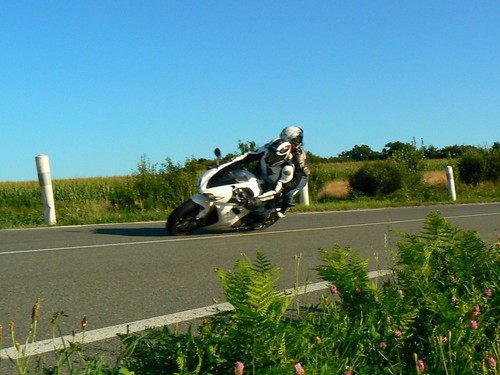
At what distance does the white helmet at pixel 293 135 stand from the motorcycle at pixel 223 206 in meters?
0.72

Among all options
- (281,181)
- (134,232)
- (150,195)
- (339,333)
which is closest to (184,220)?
(134,232)

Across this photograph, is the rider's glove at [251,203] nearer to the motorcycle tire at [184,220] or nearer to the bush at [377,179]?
the motorcycle tire at [184,220]

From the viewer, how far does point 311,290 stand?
5.73m

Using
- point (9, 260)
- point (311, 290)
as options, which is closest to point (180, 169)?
point (9, 260)

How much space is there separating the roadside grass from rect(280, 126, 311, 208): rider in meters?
6.07

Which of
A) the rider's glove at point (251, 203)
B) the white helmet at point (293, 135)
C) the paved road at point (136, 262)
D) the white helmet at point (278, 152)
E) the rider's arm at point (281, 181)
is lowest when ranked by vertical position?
the paved road at point (136, 262)

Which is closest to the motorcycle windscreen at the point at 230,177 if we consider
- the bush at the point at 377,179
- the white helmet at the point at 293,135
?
the white helmet at the point at 293,135

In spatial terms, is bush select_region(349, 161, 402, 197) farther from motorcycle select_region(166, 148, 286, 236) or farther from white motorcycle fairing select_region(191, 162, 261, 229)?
white motorcycle fairing select_region(191, 162, 261, 229)

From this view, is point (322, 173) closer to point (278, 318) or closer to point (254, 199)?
point (254, 199)

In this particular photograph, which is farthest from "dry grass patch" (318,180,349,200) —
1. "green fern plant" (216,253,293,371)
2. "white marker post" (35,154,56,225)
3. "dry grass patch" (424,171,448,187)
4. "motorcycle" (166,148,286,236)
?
"green fern plant" (216,253,293,371)

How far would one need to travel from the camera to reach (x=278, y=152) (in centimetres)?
1037

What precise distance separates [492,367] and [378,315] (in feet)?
2.14

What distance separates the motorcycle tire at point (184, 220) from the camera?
989 centimetres

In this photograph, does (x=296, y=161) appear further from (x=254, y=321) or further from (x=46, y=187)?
(x=254, y=321)
